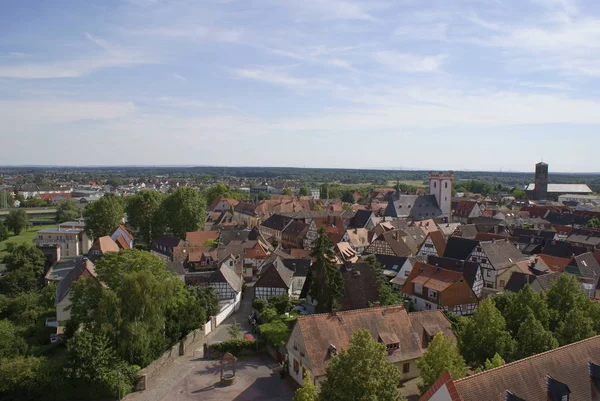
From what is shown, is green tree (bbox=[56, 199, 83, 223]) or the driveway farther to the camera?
green tree (bbox=[56, 199, 83, 223])

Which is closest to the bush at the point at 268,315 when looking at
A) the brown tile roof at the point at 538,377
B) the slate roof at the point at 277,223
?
the brown tile roof at the point at 538,377

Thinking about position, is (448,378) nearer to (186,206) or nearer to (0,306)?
(0,306)

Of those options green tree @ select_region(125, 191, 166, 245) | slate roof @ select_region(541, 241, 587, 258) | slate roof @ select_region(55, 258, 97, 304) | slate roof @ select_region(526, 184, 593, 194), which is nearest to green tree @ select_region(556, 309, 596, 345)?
slate roof @ select_region(541, 241, 587, 258)

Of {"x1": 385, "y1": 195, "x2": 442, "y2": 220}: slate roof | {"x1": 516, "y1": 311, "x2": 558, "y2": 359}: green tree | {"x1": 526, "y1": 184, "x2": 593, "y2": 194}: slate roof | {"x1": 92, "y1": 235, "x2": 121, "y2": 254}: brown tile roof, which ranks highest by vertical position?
{"x1": 526, "y1": 184, "x2": 593, "y2": 194}: slate roof

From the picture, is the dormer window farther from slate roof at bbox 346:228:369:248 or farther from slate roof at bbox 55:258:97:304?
slate roof at bbox 346:228:369:248

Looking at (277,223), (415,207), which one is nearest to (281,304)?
(277,223)

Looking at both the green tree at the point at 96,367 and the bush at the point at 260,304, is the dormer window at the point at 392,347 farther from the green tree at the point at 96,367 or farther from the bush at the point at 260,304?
the green tree at the point at 96,367

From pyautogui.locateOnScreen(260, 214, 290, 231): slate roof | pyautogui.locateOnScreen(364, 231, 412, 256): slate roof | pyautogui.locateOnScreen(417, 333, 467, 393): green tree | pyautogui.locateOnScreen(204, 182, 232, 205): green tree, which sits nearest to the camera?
pyautogui.locateOnScreen(417, 333, 467, 393): green tree

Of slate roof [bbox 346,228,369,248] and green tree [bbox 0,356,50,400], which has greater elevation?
slate roof [bbox 346,228,369,248]

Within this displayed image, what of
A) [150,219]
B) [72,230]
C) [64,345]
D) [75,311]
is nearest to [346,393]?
[75,311]
